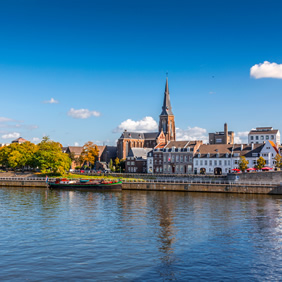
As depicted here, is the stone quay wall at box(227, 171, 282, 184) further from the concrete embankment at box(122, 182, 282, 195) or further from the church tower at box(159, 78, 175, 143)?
the church tower at box(159, 78, 175, 143)

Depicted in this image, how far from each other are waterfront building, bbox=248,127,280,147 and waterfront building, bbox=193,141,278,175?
27.0m

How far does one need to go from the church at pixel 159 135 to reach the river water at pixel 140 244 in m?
112

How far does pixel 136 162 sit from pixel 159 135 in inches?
1242

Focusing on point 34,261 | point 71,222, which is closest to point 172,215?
point 71,222

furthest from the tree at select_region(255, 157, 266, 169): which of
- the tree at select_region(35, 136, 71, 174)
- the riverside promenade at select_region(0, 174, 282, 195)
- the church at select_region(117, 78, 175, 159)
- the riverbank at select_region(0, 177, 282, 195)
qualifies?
the church at select_region(117, 78, 175, 159)

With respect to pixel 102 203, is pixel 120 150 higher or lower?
higher

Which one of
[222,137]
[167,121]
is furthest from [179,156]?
[167,121]

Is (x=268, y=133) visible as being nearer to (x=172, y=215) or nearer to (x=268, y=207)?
(x=268, y=207)

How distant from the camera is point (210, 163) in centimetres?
11769

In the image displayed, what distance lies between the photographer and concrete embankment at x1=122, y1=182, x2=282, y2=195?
82.9m

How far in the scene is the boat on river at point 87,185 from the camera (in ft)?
313

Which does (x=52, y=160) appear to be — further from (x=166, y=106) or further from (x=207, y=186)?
(x=166, y=106)

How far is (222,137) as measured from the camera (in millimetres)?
159750

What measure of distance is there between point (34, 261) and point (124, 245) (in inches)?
332
